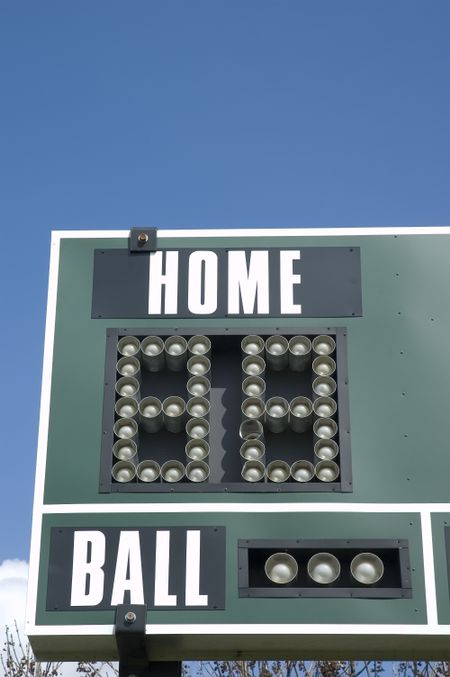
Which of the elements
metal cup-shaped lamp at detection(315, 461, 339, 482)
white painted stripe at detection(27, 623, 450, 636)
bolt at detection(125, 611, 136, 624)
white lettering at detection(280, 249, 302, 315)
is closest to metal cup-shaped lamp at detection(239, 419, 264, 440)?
metal cup-shaped lamp at detection(315, 461, 339, 482)

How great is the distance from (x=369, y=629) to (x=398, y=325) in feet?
6.94

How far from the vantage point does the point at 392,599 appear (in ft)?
27.4

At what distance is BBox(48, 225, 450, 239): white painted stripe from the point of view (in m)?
9.63

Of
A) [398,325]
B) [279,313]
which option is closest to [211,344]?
[279,313]

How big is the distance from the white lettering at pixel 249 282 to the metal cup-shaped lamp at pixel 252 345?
0.23 m

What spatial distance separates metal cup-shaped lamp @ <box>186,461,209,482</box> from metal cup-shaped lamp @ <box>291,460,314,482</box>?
0.55m

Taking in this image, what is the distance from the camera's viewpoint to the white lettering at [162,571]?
27.4ft

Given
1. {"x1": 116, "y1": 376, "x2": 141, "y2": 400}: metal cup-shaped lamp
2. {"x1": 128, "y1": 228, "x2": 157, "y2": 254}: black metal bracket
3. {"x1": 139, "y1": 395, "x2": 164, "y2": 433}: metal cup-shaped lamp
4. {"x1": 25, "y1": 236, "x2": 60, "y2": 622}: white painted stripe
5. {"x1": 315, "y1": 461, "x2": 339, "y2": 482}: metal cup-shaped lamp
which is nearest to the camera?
{"x1": 25, "y1": 236, "x2": 60, "y2": 622}: white painted stripe

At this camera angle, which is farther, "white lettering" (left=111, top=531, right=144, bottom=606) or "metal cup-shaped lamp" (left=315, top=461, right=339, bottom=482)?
"metal cup-shaped lamp" (left=315, top=461, right=339, bottom=482)

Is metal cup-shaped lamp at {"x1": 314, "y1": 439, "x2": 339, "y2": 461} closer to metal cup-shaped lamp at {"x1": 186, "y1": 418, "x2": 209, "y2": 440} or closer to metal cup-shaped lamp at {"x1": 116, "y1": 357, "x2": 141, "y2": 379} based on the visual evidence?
metal cup-shaped lamp at {"x1": 186, "y1": 418, "x2": 209, "y2": 440}

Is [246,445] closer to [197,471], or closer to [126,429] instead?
[197,471]

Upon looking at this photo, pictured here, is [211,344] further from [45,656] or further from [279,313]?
[45,656]

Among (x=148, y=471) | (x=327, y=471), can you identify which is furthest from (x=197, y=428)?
(x=327, y=471)

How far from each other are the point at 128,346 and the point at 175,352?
322 millimetres
